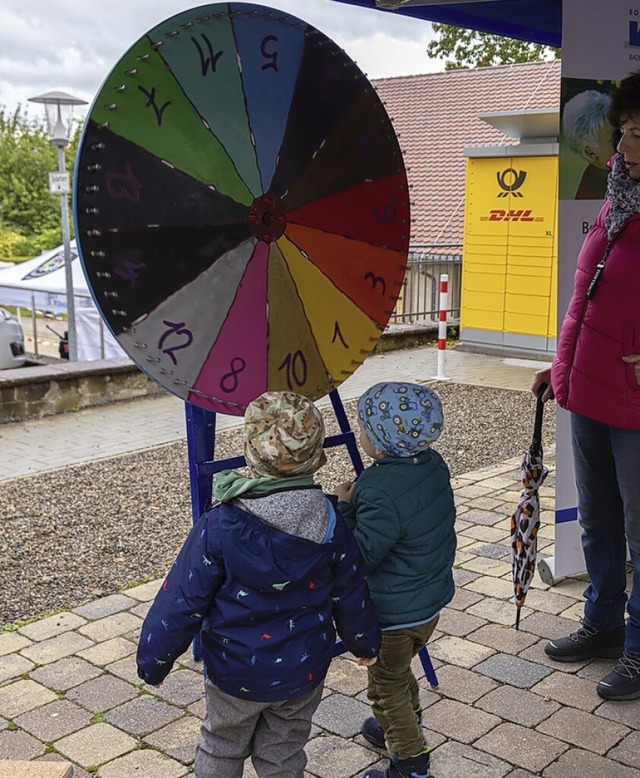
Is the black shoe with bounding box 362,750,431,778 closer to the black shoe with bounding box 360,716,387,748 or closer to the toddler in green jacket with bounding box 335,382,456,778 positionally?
the toddler in green jacket with bounding box 335,382,456,778

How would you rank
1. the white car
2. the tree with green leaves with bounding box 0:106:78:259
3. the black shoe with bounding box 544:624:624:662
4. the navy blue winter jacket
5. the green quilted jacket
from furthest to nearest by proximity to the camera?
the tree with green leaves with bounding box 0:106:78:259 < the white car < the black shoe with bounding box 544:624:624:662 < the green quilted jacket < the navy blue winter jacket

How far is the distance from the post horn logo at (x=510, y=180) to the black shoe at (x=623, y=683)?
8425mm

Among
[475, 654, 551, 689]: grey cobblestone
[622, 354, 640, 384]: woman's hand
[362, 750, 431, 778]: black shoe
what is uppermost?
[622, 354, 640, 384]: woman's hand

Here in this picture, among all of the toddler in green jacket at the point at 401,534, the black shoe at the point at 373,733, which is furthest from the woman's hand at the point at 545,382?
the black shoe at the point at 373,733

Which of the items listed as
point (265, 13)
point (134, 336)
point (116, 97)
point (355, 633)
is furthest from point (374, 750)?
point (265, 13)

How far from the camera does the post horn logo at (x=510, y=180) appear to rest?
10768mm

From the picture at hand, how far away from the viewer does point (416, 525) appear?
233 centimetres

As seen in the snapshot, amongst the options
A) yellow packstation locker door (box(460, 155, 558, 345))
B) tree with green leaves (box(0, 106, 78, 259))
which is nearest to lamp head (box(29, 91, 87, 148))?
yellow packstation locker door (box(460, 155, 558, 345))

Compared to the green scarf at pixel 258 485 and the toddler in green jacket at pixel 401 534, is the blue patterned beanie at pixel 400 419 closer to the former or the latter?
the toddler in green jacket at pixel 401 534

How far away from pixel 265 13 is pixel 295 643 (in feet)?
5.80

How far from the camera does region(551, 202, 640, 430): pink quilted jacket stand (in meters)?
2.89

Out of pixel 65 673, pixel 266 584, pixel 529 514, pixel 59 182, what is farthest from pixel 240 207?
pixel 59 182

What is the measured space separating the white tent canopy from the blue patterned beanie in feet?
27.9

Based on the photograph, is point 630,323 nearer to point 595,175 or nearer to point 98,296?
point 595,175
